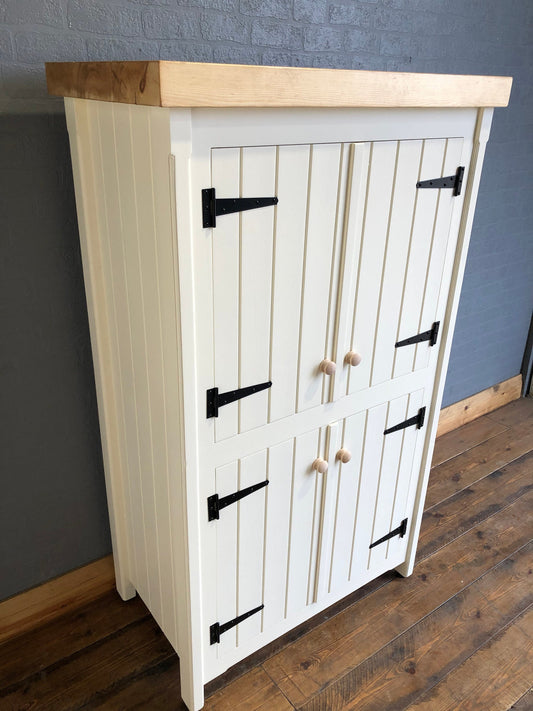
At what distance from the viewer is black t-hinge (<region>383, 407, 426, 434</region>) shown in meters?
1.81

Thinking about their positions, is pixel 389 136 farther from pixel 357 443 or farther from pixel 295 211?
pixel 357 443

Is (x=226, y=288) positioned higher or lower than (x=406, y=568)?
higher

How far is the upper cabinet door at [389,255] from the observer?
1396mm

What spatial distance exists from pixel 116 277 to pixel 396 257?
739mm

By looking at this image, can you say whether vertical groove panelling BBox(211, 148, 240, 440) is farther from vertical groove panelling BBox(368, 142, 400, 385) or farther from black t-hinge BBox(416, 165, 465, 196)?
black t-hinge BBox(416, 165, 465, 196)

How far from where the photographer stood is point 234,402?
4.46 ft

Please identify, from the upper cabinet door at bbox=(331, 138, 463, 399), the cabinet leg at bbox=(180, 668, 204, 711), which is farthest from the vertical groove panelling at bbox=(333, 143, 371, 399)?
the cabinet leg at bbox=(180, 668, 204, 711)

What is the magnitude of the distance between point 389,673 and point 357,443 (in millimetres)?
753

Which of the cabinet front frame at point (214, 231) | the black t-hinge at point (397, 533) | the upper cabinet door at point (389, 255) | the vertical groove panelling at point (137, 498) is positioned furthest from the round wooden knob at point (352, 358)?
the black t-hinge at point (397, 533)

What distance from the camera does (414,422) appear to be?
1.87m

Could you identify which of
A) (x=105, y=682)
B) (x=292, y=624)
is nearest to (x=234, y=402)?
(x=292, y=624)

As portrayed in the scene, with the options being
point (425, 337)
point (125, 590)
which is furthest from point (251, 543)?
point (425, 337)

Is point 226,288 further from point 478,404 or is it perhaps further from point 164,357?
point 478,404

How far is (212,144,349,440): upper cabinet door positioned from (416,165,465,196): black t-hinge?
290mm
